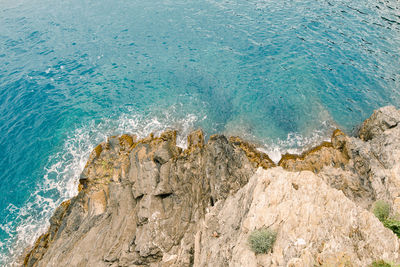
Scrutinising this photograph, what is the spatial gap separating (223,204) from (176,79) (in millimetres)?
26458

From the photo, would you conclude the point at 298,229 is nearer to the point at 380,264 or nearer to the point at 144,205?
the point at 380,264

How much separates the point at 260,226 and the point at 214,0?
61.4 m

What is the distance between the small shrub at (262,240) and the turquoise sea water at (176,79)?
18.2 meters

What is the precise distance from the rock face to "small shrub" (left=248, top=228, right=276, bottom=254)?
37cm

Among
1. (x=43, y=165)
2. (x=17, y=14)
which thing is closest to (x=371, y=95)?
(x=43, y=165)

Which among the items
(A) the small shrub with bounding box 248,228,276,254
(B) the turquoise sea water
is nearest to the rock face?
(A) the small shrub with bounding box 248,228,276,254

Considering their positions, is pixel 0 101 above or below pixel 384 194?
below

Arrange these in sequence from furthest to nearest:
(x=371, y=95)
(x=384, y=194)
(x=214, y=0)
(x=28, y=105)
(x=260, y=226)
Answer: (x=214, y=0) < (x=28, y=105) < (x=371, y=95) < (x=384, y=194) < (x=260, y=226)

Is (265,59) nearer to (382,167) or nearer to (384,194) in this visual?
(382,167)

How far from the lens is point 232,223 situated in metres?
16.9

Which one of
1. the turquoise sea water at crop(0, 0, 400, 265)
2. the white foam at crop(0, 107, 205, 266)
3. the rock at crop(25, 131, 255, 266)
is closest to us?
the rock at crop(25, 131, 255, 266)

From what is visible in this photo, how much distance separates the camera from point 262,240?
12891 millimetres

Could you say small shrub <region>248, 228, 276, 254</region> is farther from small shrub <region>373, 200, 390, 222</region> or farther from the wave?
the wave

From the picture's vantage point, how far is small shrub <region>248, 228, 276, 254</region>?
12812 mm
